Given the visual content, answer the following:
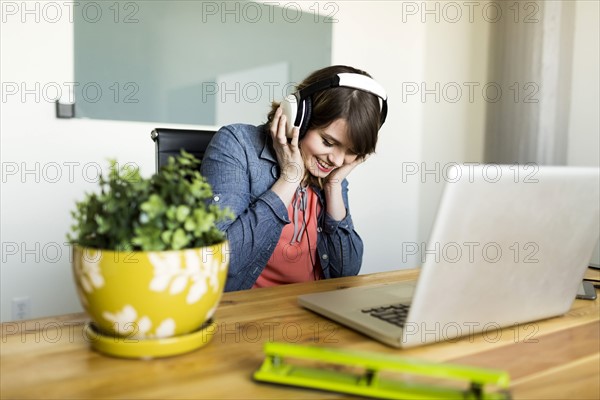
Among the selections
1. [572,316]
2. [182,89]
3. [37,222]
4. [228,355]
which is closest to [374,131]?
[572,316]

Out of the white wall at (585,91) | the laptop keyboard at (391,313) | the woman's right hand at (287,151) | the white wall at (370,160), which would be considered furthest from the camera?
the white wall at (585,91)

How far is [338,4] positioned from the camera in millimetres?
2789

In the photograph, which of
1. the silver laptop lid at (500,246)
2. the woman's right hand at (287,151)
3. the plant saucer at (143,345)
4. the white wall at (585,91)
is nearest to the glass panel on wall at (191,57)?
the woman's right hand at (287,151)

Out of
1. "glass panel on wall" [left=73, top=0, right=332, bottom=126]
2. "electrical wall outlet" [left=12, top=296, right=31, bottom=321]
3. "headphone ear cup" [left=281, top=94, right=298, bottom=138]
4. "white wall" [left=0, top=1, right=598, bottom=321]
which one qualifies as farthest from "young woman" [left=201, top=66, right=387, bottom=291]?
"electrical wall outlet" [left=12, top=296, right=31, bottom=321]

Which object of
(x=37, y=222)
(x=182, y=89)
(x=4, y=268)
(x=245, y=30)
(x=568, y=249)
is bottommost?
(x=4, y=268)

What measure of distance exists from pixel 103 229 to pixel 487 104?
2637 millimetres

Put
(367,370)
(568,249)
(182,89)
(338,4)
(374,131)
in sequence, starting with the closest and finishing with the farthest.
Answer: (367,370) → (568,249) → (374,131) → (182,89) → (338,4)

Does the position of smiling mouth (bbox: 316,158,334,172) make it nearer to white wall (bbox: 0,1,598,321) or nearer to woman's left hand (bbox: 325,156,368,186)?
woman's left hand (bbox: 325,156,368,186)

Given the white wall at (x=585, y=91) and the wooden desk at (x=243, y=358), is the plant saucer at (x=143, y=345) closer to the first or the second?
the wooden desk at (x=243, y=358)

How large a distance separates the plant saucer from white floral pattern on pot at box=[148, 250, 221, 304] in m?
0.05

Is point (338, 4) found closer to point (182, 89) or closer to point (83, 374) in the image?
point (182, 89)

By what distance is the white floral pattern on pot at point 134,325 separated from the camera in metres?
0.60

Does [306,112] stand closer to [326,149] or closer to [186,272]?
[326,149]

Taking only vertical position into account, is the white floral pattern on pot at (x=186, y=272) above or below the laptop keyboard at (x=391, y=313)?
above
